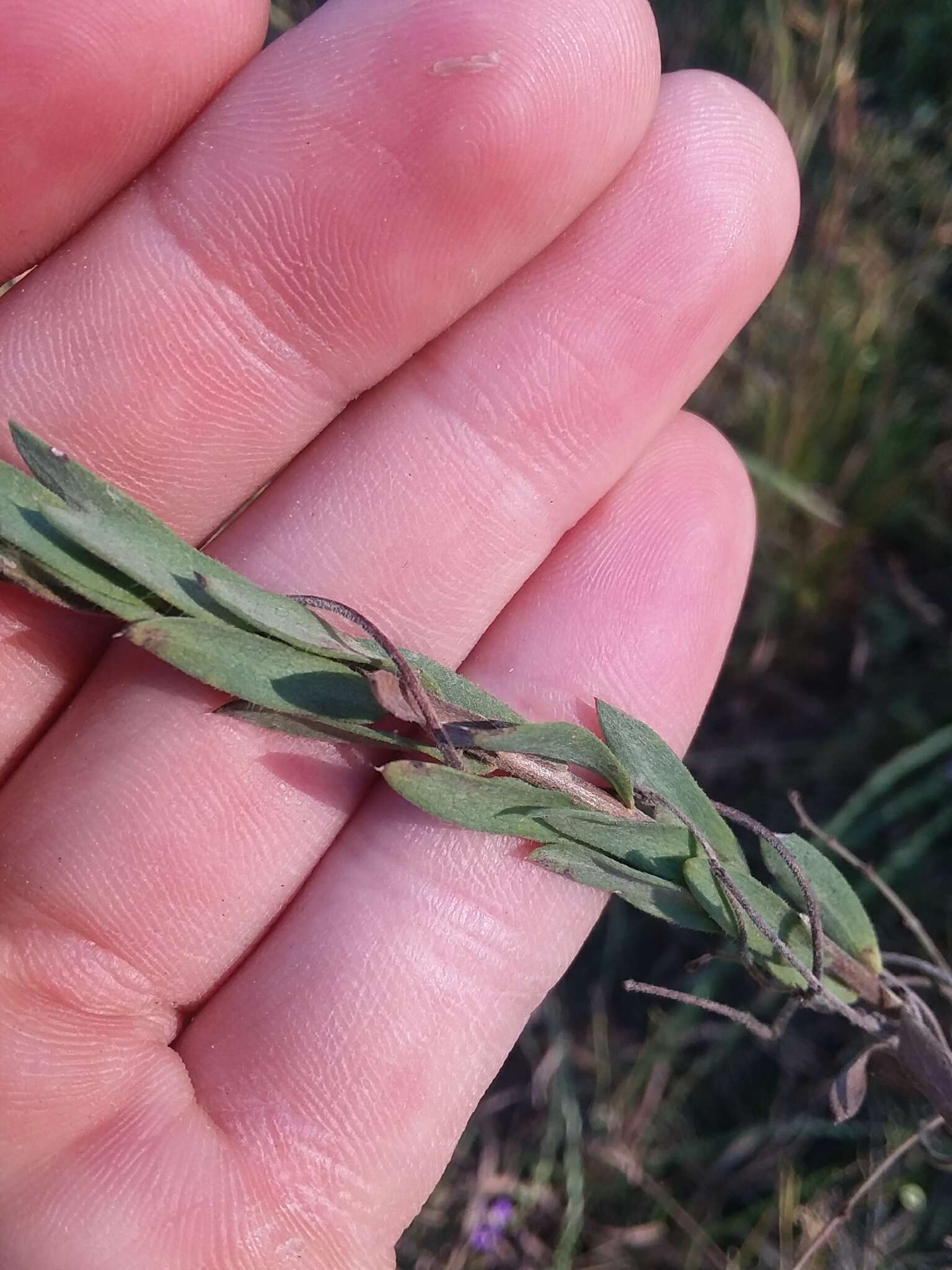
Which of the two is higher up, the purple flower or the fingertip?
the fingertip

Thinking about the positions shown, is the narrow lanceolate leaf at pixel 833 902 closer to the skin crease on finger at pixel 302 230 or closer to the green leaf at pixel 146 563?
the green leaf at pixel 146 563

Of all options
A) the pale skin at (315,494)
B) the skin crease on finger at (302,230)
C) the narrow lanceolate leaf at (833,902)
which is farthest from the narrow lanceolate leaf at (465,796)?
the skin crease on finger at (302,230)

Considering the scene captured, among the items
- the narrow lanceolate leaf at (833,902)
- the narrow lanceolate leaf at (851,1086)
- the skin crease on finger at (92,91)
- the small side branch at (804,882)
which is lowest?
the narrow lanceolate leaf at (851,1086)

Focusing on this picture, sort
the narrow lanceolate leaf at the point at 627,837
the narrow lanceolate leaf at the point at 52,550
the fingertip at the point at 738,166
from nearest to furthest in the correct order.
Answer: the narrow lanceolate leaf at the point at 52,550 < the narrow lanceolate leaf at the point at 627,837 < the fingertip at the point at 738,166

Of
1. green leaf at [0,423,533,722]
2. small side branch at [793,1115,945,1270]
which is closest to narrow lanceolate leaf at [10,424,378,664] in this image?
green leaf at [0,423,533,722]

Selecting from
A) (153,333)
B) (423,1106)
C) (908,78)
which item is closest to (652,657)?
(423,1106)

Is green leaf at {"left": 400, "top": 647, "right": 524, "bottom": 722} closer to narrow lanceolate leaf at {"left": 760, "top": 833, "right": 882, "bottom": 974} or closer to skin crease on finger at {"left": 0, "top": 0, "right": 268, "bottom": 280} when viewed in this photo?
narrow lanceolate leaf at {"left": 760, "top": 833, "right": 882, "bottom": 974}

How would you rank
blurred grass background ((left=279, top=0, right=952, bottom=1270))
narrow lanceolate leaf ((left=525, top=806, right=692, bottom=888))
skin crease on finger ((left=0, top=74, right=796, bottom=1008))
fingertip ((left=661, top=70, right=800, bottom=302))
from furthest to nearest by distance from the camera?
blurred grass background ((left=279, top=0, right=952, bottom=1270)) < fingertip ((left=661, top=70, right=800, bottom=302)) < skin crease on finger ((left=0, top=74, right=796, bottom=1008)) < narrow lanceolate leaf ((left=525, top=806, right=692, bottom=888))

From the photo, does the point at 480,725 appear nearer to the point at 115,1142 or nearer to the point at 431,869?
the point at 431,869
